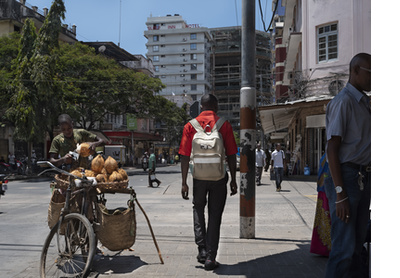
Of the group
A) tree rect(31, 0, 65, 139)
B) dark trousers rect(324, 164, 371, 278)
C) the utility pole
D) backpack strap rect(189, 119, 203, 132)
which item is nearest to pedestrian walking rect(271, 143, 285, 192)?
the utility pole

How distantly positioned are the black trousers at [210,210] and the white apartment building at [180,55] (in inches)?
4247

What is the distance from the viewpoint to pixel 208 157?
4.63 m

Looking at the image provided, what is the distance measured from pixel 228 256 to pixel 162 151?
80481 millimetres

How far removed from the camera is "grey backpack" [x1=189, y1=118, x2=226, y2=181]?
4.62 metres

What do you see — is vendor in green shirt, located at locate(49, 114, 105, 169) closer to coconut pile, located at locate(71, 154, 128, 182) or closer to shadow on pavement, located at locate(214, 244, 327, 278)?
coconut pile, located at locate(71, 154, 128, 182)

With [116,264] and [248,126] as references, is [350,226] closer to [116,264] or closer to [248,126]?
[116,264]

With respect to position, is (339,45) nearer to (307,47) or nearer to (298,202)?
(307,47)

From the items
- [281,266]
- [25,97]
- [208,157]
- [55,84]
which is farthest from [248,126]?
[55,84]

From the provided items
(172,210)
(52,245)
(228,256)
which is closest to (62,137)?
(52,245)

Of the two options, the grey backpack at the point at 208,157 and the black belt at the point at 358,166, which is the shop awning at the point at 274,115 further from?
the black belt at the point at 358,166

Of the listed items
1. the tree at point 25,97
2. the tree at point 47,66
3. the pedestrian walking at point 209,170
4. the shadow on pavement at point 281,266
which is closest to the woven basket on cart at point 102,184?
the pedestrian walking at point 209,170

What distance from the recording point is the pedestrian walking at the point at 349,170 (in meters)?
3.18

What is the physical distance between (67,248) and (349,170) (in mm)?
2782

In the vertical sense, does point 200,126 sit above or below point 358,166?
above
